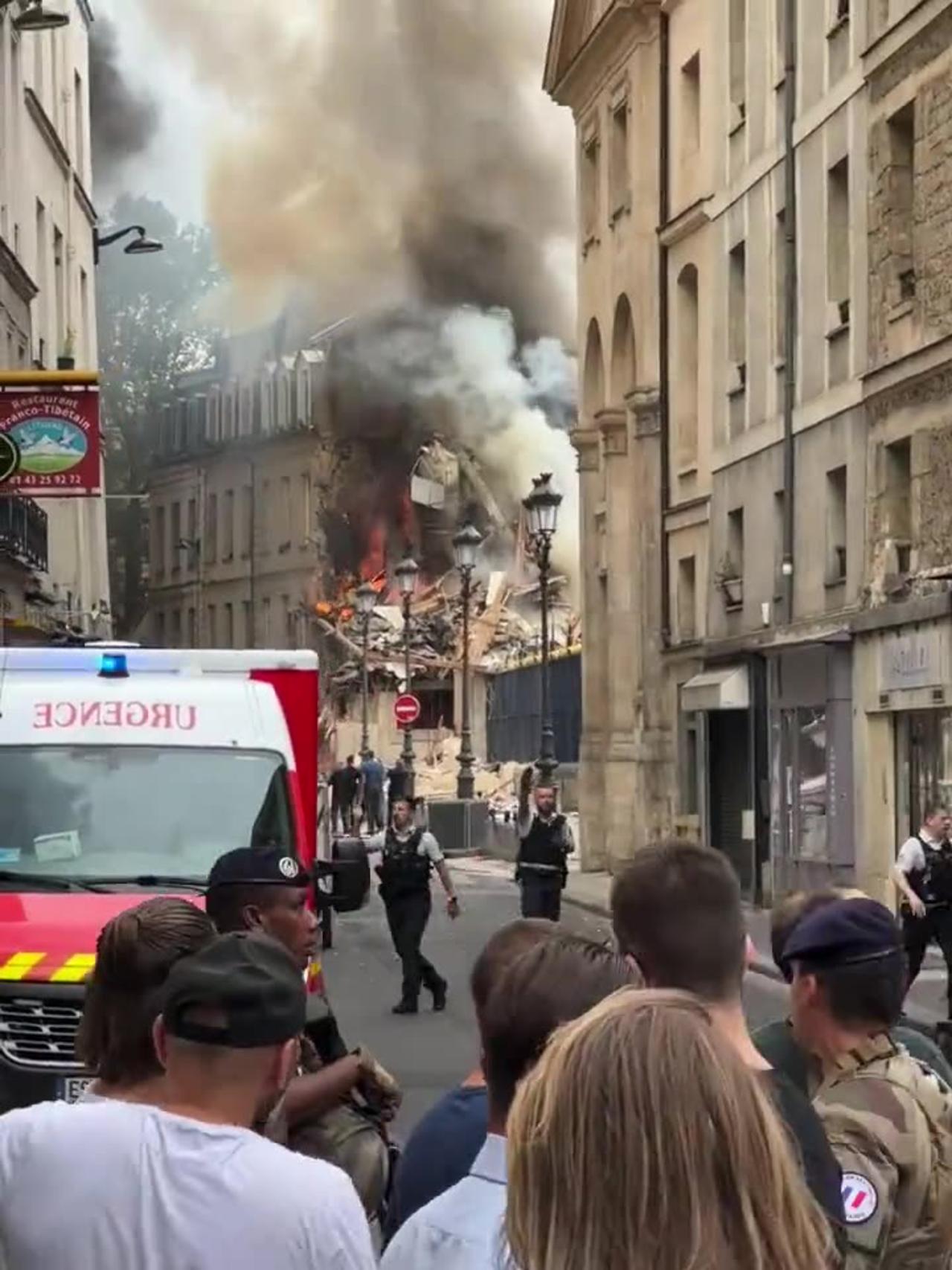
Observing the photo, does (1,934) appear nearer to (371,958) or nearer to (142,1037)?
(142,1037)

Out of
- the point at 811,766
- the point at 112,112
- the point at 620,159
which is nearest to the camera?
the point at 811,766

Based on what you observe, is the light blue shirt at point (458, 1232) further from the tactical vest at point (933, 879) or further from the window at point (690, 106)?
the window at point (690, 106)

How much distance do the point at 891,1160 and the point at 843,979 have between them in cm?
39

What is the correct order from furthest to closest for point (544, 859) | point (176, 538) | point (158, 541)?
point (158, 541)
point (176, 538)
point (544, 859)

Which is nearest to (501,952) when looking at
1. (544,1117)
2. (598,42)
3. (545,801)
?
(544,1117)

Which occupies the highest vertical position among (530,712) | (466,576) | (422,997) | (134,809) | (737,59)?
(737,59)

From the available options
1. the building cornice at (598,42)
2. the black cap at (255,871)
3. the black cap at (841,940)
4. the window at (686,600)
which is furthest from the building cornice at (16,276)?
the black cap at (841,940)

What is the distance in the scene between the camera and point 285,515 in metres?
→ 90.1

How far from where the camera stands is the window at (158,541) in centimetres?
8831

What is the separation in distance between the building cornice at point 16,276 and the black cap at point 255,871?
103ft

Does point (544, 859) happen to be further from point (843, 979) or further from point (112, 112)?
point (112, 112)

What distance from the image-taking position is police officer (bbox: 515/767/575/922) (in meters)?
20.7

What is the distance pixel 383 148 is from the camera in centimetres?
9125

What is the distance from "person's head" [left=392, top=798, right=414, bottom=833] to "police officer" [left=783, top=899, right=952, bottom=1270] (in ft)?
48.5
